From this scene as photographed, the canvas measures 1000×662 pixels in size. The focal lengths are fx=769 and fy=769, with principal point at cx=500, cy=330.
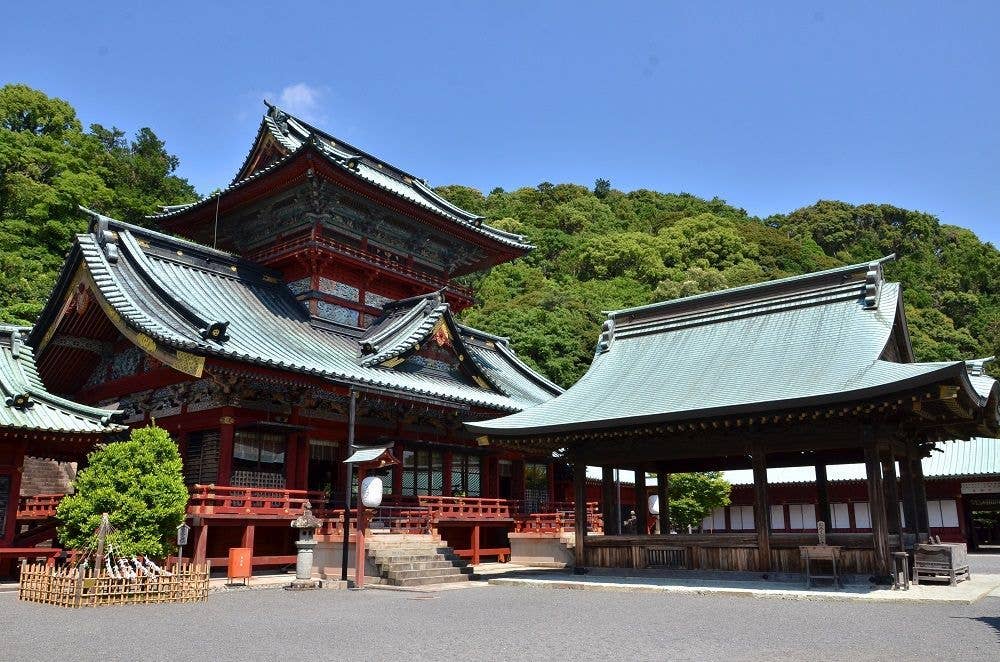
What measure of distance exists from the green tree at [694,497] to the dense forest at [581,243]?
20775 millimetres

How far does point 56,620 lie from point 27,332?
15.0 m

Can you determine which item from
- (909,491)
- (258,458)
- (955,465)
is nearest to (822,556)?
(909,491)

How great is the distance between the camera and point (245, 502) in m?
18.7

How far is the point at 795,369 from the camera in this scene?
17.4 meters

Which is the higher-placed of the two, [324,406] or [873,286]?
[873,286]

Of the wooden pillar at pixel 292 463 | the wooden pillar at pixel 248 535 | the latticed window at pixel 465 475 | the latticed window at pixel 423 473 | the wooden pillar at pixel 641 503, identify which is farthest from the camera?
the latticed window at pixel 465 475

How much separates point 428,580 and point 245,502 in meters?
4.86

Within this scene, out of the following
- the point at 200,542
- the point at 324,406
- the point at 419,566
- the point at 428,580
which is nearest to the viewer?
the point at 200,542

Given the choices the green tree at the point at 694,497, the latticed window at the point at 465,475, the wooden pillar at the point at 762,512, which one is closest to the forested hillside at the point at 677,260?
the green tree at the point at 694,497

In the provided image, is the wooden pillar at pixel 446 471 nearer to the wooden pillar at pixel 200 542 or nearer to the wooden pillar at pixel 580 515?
the wooden pillar at pixel 580 515

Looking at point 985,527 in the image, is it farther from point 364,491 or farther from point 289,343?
point 289,343

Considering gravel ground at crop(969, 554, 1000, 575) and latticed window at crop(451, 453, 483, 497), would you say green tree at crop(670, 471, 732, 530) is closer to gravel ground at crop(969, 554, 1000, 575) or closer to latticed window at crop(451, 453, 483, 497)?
gravel ground at crop(969, 554, 1000, 575)

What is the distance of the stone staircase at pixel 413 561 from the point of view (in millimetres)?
17844

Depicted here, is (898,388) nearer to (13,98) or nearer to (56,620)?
(56,620)
